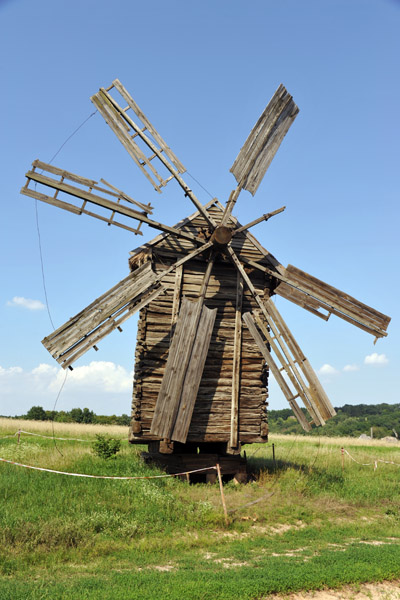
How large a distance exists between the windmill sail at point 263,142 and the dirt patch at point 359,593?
949cm

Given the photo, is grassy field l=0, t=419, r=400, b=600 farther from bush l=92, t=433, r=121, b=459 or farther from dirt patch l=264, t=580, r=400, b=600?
bush l=92, t=433, r=121, b=459

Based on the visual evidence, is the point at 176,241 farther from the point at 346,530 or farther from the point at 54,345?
the point at 346,530

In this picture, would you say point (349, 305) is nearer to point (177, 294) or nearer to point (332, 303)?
point (332, 303)

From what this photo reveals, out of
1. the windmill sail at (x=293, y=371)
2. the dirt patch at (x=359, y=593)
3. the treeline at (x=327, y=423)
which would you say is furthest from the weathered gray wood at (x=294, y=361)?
the treeline at (x=327, y=423)

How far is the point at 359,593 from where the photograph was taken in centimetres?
698

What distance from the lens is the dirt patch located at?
6707mm

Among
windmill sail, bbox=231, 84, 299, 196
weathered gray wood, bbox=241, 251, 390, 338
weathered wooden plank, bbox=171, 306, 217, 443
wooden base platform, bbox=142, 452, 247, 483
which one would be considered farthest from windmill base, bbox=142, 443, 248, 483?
windmill sail, bbox=231, 84, 299, 196

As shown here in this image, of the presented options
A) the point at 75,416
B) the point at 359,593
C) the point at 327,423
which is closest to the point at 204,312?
the point at 359,593

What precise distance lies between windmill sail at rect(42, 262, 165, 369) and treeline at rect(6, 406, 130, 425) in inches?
1120

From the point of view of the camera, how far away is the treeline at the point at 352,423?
54.0m

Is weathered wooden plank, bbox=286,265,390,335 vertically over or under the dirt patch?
over

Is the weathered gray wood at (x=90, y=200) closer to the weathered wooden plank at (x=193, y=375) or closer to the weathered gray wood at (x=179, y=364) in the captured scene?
the weathered gray wood at (x=179, y=364)

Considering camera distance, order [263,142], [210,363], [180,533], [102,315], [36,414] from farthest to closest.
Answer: [36,414] → [263,142] → [210,363] → [102,315] → [180,533]

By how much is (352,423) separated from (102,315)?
61.4 m
